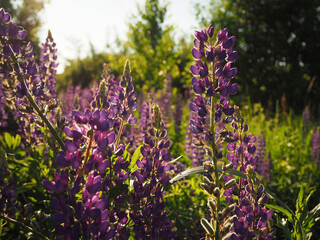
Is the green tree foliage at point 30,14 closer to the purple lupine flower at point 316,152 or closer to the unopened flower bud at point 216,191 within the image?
the purple lupine flower at point 316,152

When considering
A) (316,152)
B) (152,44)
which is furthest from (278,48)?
(316,152)

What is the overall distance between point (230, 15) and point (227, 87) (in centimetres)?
1290

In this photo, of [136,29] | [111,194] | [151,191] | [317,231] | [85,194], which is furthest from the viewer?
[136,29]

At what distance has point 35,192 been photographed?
2.51 meters

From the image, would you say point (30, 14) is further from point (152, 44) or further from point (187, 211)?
point (187, 211)

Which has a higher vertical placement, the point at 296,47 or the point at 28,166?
the point at 296,47

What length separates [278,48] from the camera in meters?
11.7

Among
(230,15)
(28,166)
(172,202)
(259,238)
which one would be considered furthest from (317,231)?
(230,15)

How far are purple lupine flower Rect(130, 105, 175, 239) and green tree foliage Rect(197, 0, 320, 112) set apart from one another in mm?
10546

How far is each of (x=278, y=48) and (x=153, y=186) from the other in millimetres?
11681

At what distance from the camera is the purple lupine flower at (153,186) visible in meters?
1.36

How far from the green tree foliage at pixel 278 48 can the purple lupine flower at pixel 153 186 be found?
10546 mm

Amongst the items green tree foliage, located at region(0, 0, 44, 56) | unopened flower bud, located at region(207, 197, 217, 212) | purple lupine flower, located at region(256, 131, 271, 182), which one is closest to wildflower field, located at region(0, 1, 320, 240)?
unopened flower bud, located at region(207, 197, 217, 212)

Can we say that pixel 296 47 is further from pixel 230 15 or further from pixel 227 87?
pixel 227 87
